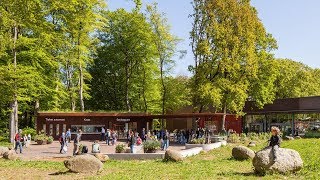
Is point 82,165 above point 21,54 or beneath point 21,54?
beneath

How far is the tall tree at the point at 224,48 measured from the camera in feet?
149

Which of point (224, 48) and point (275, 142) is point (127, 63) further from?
point (275, 142)

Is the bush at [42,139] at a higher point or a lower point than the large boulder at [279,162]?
lower

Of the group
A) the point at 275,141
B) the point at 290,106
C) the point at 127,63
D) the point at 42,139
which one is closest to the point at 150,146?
the point at 275,141

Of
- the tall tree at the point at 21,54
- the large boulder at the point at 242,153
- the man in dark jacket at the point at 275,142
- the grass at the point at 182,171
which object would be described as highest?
the tall tree at the point at 21,54

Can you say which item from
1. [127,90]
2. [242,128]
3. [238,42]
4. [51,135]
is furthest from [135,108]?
[238,42]

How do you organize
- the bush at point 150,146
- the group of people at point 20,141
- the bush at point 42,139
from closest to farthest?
the bush at point 150,146, the group of people at point 20,141, the bush at point 42,139

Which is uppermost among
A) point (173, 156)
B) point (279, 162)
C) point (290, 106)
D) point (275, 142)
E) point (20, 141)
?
point (290, 106)

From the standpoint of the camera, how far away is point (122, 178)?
1747 cm

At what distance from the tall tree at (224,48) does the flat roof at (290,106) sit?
8.24 m

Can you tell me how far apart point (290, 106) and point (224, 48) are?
44.7 ft

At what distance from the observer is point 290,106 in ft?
175

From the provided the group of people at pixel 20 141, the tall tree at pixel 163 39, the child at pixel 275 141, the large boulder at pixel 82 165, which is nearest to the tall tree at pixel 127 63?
the tall tree at pixel 163 39

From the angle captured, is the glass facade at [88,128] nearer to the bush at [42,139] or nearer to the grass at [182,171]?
the bush at [42,139]
